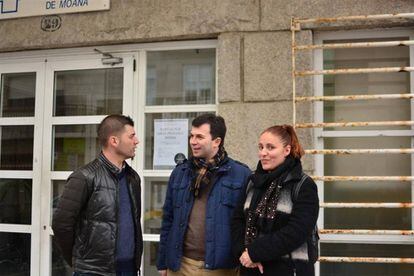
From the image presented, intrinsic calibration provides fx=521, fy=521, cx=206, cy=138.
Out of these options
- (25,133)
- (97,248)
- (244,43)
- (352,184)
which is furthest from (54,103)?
(352,184)

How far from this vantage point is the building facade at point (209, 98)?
427 cm

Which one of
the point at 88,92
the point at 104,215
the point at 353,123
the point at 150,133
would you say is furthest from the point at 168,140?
the point at 104,215

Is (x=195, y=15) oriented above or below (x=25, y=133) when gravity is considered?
above

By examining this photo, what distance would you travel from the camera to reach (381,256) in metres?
4.26

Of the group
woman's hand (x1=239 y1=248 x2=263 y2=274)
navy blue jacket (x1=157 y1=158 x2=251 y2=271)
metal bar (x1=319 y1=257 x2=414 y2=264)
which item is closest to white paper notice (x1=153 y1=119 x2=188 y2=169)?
navy blue jacket (x1=157 y1=158 x2=251 y2=271)

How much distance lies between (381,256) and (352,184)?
626 mm

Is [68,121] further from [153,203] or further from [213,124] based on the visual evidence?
[213,124]

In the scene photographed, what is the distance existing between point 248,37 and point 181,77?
2.58 ft

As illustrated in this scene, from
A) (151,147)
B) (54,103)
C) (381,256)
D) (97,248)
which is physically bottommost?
(381,256)

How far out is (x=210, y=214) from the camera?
3.19 meters

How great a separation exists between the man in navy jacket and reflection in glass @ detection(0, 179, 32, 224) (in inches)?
89.8

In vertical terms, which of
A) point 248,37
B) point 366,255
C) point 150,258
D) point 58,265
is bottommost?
point 58,265

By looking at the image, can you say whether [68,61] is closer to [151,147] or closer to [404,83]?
[151,147]

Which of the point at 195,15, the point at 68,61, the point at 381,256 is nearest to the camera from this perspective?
the point at 381,256
